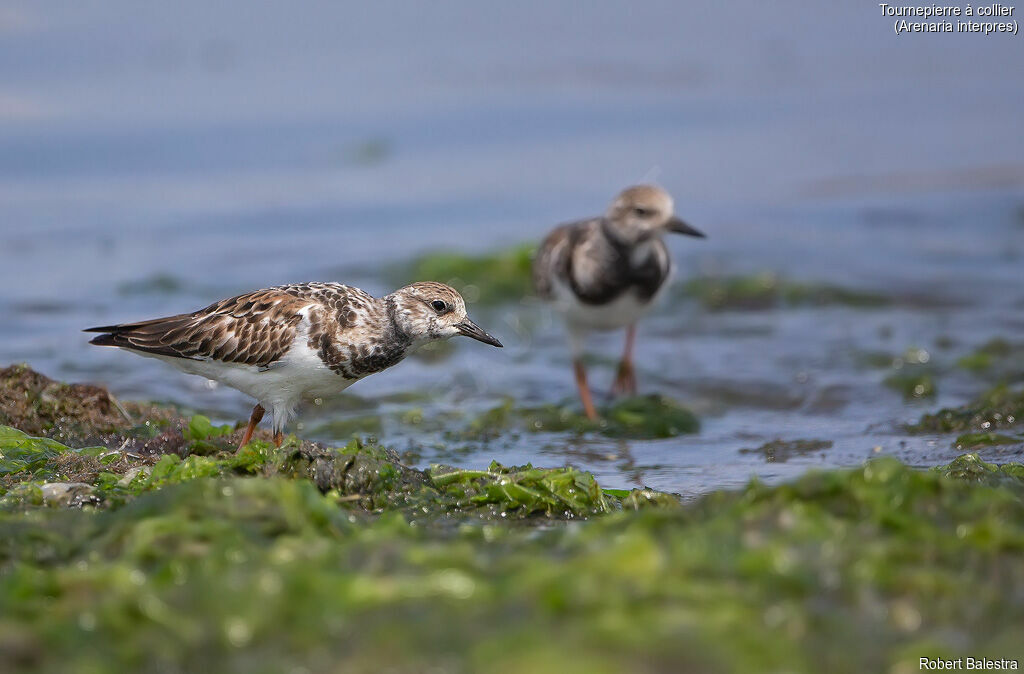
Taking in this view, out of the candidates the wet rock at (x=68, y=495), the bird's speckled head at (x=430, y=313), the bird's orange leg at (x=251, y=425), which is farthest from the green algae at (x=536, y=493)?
the wet rock at (x=68, y=495)

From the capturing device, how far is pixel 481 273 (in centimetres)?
1005

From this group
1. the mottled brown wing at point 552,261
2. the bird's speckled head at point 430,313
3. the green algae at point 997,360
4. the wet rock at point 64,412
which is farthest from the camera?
the mottled brown wing at point 552,261

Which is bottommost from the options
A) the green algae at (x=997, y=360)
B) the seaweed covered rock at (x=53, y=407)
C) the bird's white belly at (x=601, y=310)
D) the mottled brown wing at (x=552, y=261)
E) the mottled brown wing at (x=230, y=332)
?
the green algae at (x=997, y=360)

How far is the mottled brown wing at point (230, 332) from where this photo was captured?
196 inches

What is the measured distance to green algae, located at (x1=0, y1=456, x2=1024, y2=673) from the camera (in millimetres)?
2594

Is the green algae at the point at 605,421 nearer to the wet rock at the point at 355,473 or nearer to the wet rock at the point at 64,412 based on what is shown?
the wet rock at the point at 64,412

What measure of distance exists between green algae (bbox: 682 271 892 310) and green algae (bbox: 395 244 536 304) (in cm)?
135

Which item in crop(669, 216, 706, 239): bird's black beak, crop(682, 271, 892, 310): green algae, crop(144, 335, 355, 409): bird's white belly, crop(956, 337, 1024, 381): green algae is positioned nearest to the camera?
crop(144, 335, 355, 409): bird's white belly

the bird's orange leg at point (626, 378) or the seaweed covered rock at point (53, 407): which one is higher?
the seaweed covered rock at point (53, 407)

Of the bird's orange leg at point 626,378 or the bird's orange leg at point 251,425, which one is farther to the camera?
the bird's orange leg at point 626,378

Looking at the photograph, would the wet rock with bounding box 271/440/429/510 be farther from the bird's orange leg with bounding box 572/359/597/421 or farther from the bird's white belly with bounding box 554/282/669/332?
the bird's white belly with bounding box 554/282/669/332

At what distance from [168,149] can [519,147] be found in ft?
11.7

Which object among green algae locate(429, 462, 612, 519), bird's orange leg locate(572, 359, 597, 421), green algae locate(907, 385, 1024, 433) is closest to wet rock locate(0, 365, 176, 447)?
green algae locate(429, 462, 612, 519)

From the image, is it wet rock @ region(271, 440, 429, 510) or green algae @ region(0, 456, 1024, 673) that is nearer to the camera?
green algae @ region(0, 456, 1024, 673)
